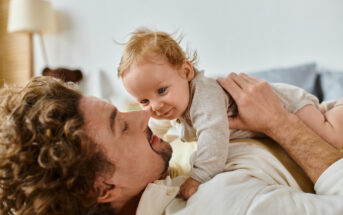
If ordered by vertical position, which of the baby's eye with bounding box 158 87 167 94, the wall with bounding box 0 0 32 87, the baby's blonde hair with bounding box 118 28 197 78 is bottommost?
the wall with bounding box 0 0 32 87

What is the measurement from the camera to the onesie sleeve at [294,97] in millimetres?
1146

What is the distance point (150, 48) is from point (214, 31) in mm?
1850

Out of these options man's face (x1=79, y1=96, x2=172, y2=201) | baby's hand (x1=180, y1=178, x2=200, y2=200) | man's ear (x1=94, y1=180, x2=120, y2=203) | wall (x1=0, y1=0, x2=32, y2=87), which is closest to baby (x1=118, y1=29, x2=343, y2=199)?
baby's hand (x1=180, y1=178, x2=200, y2=200)

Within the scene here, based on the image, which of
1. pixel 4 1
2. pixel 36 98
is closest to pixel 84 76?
pixel 4 1

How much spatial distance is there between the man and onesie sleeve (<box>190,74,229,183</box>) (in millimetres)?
70

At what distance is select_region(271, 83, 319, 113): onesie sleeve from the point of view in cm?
115

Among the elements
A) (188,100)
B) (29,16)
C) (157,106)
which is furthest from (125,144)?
(29,16)

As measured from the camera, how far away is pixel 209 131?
36.5 inches

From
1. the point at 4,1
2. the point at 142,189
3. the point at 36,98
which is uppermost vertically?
the point at 4,1

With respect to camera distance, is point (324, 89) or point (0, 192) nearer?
point (0, 192)

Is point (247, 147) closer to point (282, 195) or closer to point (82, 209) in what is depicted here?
point (282, 195)

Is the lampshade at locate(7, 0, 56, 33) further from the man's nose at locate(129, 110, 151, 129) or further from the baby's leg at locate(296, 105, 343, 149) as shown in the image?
the baby's leg at locate(296, 105, 343, 149)

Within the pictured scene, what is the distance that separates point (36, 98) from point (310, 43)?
87.0 inches

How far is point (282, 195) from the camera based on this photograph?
731 mm
